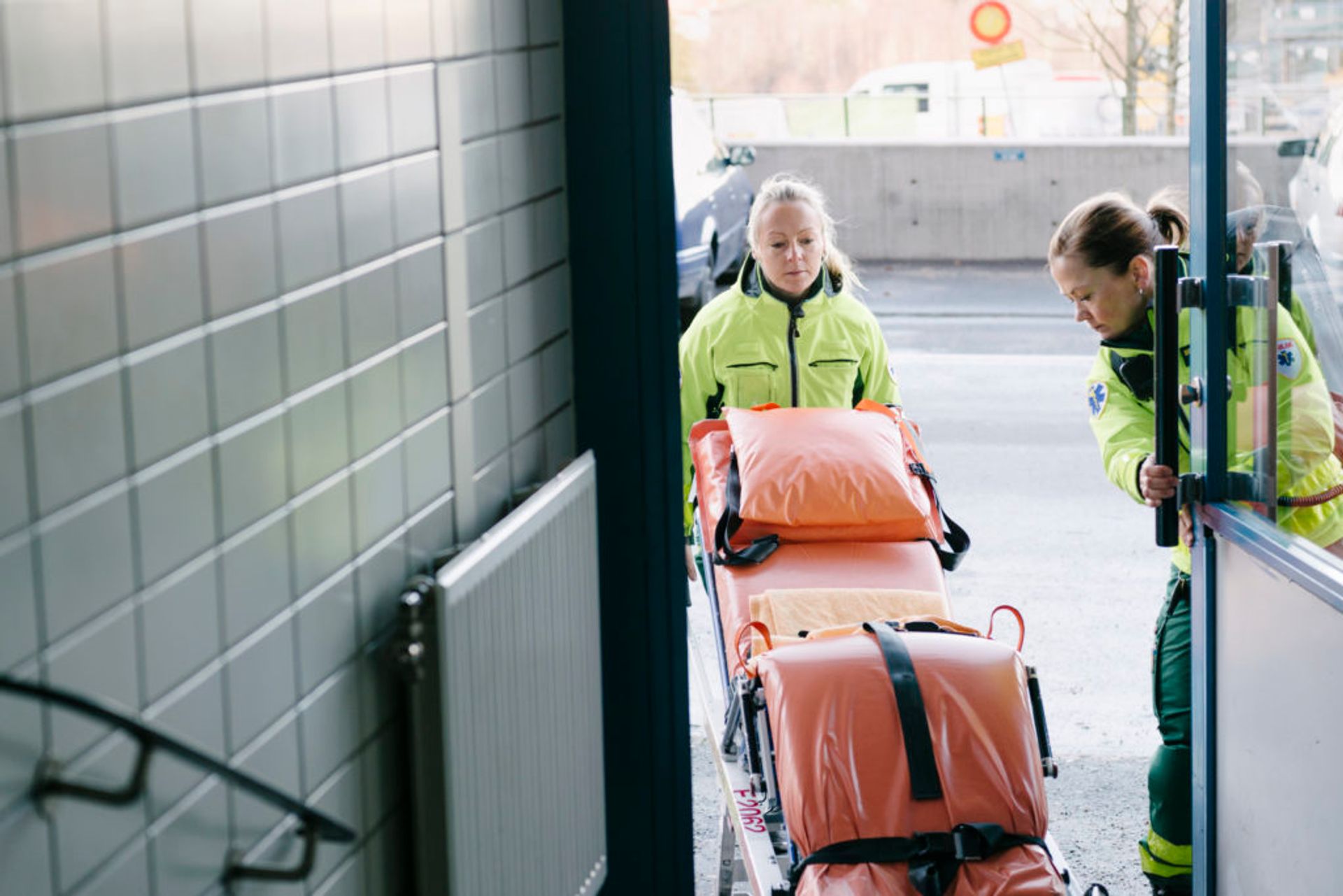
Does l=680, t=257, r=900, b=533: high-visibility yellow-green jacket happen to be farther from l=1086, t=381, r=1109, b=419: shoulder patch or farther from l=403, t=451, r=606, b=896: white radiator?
l=403, t=451, r=606, b=896: white radiator

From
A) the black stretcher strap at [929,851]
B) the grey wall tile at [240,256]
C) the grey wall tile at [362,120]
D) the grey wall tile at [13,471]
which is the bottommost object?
the black stretcher strap at [929,851]

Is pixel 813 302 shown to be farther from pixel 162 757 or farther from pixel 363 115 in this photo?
pixel 162 757

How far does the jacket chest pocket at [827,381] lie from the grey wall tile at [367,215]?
247cm

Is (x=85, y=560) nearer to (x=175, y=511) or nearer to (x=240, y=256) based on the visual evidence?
(x=175, y=511)

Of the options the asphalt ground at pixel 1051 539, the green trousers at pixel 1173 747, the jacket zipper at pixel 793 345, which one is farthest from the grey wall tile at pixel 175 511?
the jacket zipper at pixel 793 345

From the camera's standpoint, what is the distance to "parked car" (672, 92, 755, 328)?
10758 millimetres

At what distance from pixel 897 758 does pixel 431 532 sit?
44.3 inches

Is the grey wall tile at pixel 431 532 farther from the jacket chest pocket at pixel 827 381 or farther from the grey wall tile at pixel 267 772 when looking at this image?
the jacket chest pocket at pixel 827 381

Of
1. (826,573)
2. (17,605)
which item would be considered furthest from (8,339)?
(826,573)

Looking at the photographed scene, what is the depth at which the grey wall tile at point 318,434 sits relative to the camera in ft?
6.55

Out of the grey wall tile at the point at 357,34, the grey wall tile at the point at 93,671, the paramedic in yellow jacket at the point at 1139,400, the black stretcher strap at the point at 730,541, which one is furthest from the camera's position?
the black stretcher strap at the point at 730,541

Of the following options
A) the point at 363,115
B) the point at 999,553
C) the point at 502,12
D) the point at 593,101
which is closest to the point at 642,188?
the point at 593,101

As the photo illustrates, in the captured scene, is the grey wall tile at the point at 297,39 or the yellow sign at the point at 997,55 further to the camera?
the yellow sign at the point at 997,55

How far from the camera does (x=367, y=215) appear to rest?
2215 mm
